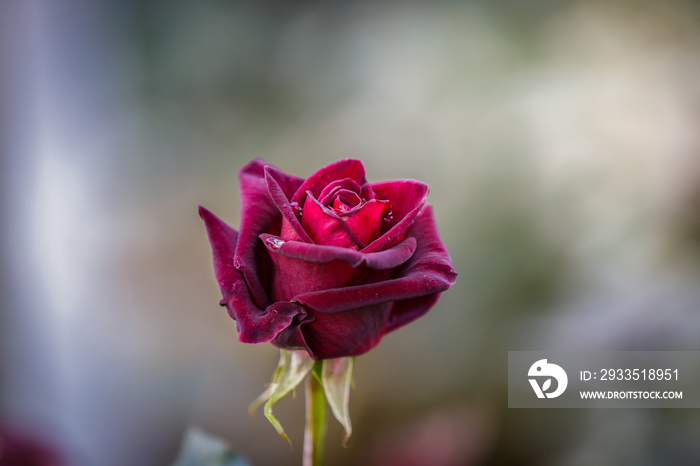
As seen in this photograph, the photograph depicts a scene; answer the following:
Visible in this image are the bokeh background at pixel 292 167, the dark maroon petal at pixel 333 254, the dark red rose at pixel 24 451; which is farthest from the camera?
the bokeh background at pixel 292 167

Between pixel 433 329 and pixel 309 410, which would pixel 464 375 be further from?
pixel 309 410

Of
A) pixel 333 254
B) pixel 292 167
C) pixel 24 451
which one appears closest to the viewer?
pixel 333 254

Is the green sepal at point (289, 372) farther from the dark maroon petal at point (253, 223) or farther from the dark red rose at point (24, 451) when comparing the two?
the dark red rose at point (24, 451)

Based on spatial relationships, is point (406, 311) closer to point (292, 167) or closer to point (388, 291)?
point (388, 291)

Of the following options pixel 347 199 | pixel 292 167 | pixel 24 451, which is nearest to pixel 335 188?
pixel 347 199

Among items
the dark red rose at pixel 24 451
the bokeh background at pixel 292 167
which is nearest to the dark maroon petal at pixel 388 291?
the dark red rose at pixel 24 451

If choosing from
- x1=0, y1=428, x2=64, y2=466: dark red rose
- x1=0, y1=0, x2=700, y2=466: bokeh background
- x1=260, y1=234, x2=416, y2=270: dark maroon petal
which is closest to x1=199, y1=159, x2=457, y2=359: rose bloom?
x1=260, y1=234, x2=416, y2=270: dark maroon petal
